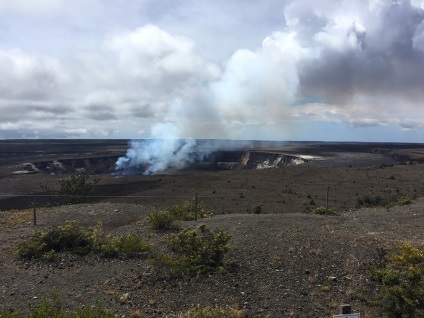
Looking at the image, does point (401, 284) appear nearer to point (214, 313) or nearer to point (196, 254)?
point (214, 313)

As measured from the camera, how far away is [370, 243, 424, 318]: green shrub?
597cm

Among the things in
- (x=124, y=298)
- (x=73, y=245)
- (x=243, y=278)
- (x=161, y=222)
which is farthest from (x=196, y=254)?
(x=161, y=222)

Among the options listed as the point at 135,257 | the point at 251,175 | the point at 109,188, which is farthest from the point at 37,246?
the point at 251,175

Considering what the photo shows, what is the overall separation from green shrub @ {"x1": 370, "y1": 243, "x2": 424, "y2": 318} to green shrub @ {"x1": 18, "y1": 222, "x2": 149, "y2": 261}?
5.67 metres

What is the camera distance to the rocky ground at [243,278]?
663cm

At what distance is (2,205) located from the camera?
111 ft

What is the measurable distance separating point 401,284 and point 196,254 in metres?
4.19

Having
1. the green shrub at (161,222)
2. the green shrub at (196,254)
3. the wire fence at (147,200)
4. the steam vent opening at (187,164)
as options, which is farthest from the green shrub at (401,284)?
the steam vent opening at (187,164)

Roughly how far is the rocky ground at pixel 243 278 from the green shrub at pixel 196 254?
0.24m

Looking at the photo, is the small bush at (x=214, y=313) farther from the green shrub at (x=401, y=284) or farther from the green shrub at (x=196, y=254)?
the green shrub at (x=401, y=284)

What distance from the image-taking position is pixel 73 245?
395 inches

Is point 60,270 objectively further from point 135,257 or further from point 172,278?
point 172,278

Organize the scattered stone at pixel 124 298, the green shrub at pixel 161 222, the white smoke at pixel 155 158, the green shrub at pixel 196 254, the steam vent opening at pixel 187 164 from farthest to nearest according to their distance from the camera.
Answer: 1. the white smoke at pixel 155 158
2. the steam vent opening at pixel 187 164
3. the green shrub at pixel 161 222
4. the green shrub at pixel 196 254
5. the scattered stone at pixel 124 298

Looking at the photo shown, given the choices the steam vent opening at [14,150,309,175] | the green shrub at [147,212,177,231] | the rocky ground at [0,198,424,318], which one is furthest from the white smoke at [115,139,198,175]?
the rocky ground at [0,198,424,318]
